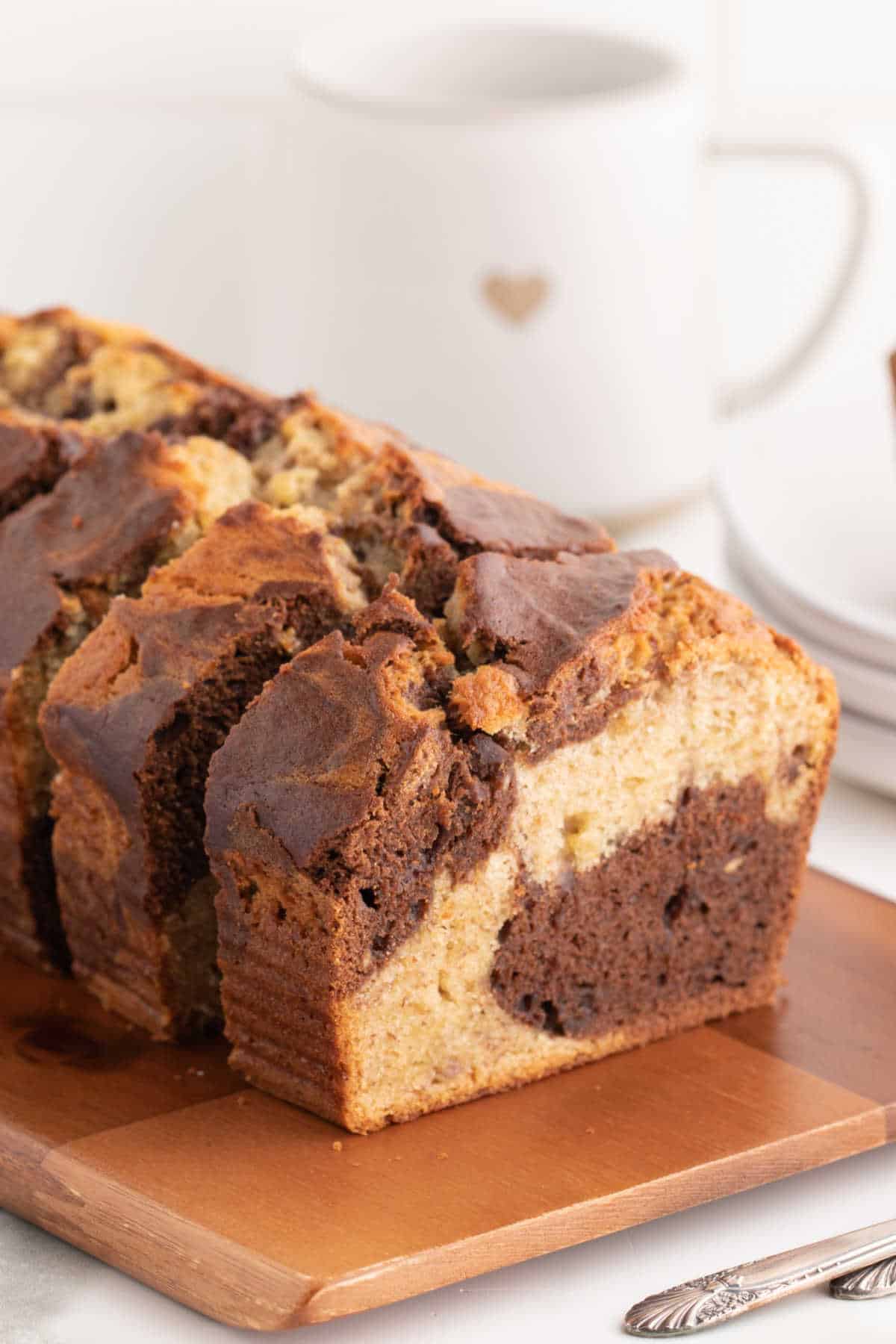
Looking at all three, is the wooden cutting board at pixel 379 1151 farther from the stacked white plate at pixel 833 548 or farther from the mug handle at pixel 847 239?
the mug handle at pixel 847 239

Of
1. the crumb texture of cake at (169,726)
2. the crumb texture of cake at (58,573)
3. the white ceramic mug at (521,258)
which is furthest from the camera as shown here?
the white ceramic mug at (521,258)

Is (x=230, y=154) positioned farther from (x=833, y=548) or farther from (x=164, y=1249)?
(x=164, y=1249)

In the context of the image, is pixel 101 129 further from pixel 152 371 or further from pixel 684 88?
pixel 152 371

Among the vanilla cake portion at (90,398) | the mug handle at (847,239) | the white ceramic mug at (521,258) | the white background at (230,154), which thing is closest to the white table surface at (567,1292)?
the vanilla cake portion at (90,398)

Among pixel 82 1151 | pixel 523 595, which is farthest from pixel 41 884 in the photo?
pixel 523 595

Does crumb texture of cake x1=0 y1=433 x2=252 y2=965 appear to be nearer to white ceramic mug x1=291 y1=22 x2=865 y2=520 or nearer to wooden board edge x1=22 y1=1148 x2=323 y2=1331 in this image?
wooden board edge x1=22 y1=1148 x2=323 y2=1331

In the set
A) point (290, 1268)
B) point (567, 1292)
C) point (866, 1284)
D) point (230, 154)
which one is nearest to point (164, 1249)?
point (290, 1268)
